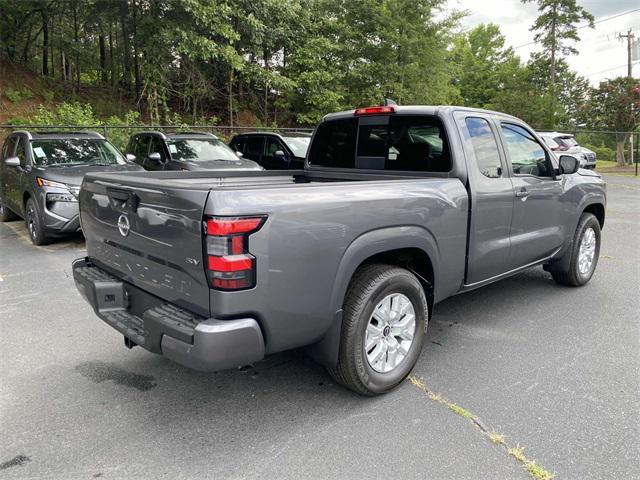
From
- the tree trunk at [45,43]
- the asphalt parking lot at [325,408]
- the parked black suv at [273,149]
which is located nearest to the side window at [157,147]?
the parked black suv at [273,149]

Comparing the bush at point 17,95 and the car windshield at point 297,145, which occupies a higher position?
the bush at point 17,95

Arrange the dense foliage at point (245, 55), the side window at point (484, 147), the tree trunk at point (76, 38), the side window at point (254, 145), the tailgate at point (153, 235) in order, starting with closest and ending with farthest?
the tailgate at point (153, 235)
the side window at point (484, 147)
the side window at point (254, 145)
the dense foliage at point (245, 55)
the tree trunk at point (76, 38)

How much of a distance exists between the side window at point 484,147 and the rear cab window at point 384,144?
32 centimetres

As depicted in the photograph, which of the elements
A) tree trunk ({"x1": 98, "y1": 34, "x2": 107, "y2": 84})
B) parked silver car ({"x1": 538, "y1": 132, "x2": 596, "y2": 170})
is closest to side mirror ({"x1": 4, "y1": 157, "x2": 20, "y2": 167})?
tree trunk ({"x1": 98, "y1": 34, "x2": 107, "y2": 84})

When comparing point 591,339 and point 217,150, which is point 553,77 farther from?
point 591,339

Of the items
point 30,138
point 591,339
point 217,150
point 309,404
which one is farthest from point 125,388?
point 217,150

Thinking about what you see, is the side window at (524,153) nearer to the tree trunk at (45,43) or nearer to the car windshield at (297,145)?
the car windshield at (297,145)

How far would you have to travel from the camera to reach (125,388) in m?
3.22

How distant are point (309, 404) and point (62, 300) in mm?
3253

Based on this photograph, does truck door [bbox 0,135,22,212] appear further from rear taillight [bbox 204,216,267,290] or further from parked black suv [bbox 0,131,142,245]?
rear taillight [bbox 204,216,267,290]

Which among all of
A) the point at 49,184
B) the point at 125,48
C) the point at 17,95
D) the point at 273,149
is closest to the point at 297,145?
the point at 273,149

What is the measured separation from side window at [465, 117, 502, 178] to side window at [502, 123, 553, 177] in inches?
9.6

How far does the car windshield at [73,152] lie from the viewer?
7840 millimetres

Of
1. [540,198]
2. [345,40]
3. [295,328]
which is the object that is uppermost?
[345,40]
